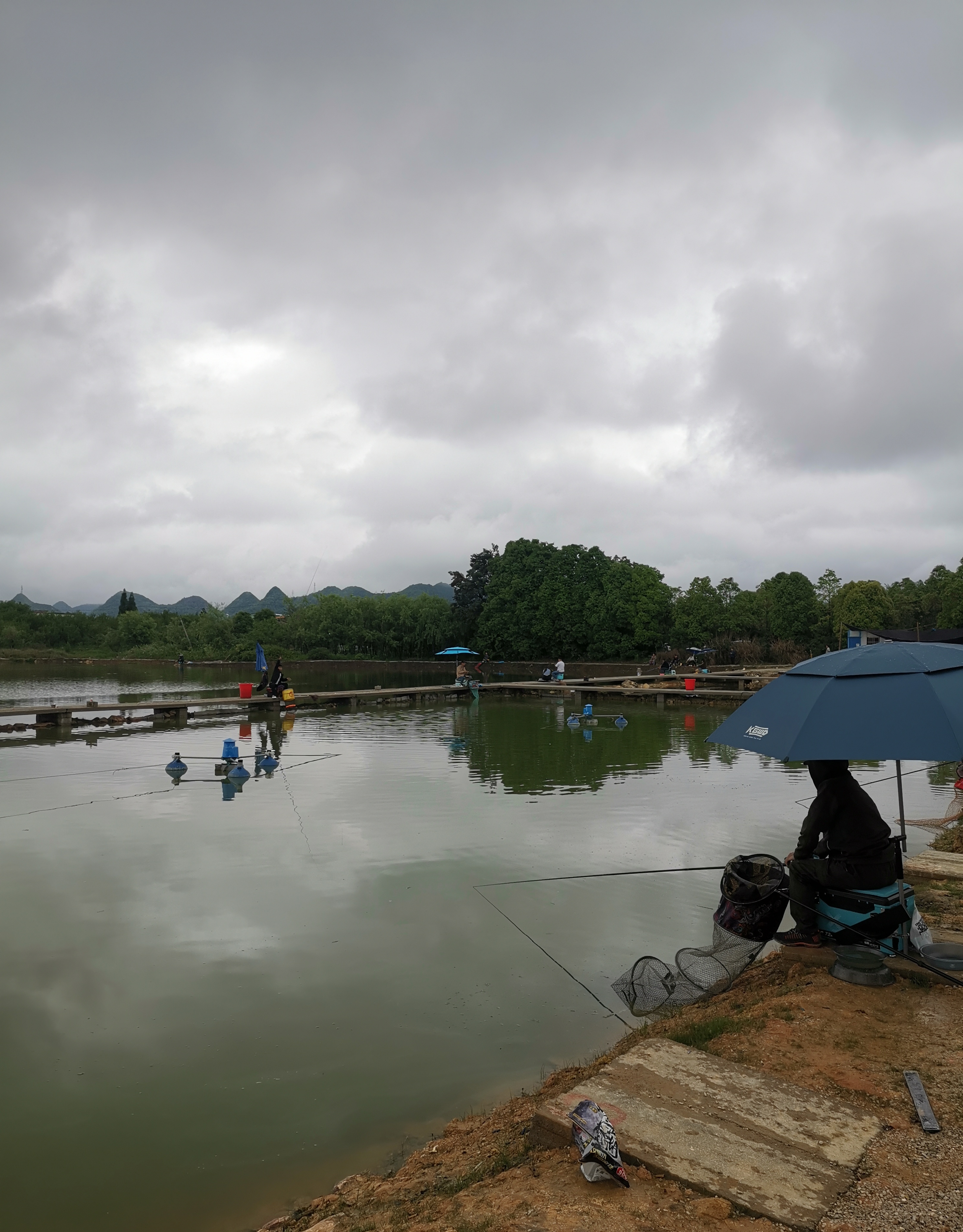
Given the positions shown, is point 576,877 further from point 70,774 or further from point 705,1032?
point 70,774

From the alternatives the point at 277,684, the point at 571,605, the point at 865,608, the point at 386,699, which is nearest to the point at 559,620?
the point at 571,605

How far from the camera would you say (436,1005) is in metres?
6.39

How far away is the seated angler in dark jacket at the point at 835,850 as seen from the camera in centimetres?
527

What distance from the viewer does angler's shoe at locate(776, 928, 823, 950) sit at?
18.8 ft

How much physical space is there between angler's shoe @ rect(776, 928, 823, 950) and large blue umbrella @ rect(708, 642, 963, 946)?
772 mm

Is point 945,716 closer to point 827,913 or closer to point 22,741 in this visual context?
point 827,913

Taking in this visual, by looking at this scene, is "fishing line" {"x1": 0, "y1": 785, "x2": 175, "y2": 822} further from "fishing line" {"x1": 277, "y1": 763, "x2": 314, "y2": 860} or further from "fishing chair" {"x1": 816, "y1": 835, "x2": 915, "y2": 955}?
"fishing chair" {"x1": 816, "y1": 835, "x2": 915, "y2": 955}

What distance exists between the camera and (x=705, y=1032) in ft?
15.8

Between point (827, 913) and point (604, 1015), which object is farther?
point (604, 1015)

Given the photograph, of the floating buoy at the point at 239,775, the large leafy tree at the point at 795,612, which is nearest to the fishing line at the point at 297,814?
the floating buoy at the point at 239,775

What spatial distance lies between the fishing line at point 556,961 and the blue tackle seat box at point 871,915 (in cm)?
176

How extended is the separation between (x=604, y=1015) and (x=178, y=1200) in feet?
10.5

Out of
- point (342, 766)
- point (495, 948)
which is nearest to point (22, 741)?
point (342, 766)

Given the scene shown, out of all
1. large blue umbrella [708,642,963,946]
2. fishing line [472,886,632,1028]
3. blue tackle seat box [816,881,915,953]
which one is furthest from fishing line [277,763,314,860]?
large blue umbrella [708,642,963,946]
